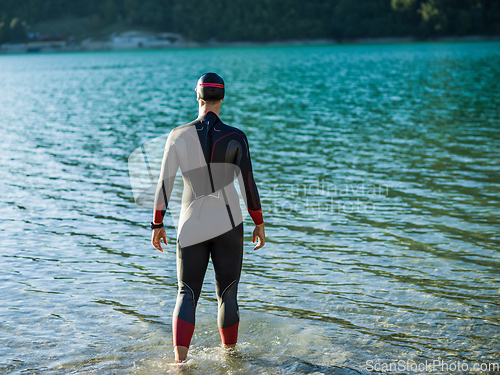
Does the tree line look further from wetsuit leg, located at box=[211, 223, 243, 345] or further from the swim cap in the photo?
wetsuit leg, located at box=[211, 223, 243, 345]

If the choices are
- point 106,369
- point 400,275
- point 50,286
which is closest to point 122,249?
point 50,286

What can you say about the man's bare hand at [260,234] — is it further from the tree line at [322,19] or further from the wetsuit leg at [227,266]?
the tree line at [322,19]

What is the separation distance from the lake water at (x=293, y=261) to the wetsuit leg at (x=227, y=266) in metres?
0.71

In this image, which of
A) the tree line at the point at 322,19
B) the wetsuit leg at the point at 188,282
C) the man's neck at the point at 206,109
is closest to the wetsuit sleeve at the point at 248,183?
the man's neck at the point at 206,109

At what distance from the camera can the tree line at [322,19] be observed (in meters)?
Result: 147

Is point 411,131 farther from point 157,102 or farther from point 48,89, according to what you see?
point 48,89

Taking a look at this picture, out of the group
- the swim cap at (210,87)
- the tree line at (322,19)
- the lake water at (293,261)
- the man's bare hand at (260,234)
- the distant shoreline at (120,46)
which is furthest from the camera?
the distant shoreline at (120,46)

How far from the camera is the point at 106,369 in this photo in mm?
5789

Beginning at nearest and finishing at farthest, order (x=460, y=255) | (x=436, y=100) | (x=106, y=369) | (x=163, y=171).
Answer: (x=163, y=171), (x=106, y=369), (x=460, y=255), (x=436, y=100)

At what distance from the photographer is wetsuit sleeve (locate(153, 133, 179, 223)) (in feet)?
17.2

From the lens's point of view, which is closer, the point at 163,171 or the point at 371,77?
the point at 163,171

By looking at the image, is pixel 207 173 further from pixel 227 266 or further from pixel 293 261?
pixel 293 261

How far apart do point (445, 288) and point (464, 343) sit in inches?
64.3

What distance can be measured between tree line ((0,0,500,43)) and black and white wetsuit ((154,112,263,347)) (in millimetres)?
157078
